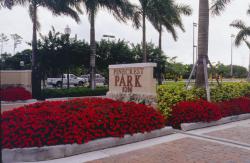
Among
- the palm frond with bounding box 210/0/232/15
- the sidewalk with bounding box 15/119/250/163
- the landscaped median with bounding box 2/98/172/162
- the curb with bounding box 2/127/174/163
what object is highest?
the palm frond with bounding box 210/0/232/15

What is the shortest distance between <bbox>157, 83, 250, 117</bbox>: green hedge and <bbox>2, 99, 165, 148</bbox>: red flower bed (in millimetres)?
2023

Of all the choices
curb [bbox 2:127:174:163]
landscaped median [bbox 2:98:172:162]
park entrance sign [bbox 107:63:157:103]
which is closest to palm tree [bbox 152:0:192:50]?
park entrance sign [bbox 107:63:157:103]

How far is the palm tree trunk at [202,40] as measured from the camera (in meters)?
13.1

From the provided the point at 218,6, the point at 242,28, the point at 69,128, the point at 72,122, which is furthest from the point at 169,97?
the point at 242,28

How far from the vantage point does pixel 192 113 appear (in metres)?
10.1

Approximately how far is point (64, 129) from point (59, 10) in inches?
685

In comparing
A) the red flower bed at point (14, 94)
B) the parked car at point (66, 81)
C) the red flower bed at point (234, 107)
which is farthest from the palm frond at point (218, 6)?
the parked car at point (66, 81)


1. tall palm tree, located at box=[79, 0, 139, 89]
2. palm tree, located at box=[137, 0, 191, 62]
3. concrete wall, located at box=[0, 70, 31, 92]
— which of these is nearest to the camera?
concrete wall, located at box=[0, 70, 31, 92]

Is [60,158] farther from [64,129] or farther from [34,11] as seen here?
[34,11]

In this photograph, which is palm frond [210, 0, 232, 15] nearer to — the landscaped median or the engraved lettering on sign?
the engraved lettering on sign

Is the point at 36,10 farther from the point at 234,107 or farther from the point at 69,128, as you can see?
the point at 69,128

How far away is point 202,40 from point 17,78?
42.8 ft

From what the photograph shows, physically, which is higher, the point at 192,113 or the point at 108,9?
the point at 108,9

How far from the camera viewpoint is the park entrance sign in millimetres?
10062
